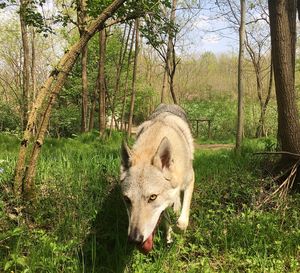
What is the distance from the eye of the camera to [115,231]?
455cm

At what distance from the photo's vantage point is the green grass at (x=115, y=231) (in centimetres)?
396

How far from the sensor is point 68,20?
549 centimetres

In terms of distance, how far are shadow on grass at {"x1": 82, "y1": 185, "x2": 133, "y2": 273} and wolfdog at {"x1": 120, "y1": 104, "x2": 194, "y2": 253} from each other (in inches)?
26.1

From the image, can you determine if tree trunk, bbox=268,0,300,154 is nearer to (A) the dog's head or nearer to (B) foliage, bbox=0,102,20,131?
(A) the dog's head

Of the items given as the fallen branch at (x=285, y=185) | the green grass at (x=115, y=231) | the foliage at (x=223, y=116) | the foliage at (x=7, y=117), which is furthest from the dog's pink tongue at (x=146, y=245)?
the foliage at (x=7, y=117)

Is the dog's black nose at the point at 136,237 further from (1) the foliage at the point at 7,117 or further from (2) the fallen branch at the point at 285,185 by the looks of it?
(1) the foliage at the point at 7,117

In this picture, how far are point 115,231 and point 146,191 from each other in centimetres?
123

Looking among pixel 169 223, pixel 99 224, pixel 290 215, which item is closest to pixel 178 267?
pixel 169 223

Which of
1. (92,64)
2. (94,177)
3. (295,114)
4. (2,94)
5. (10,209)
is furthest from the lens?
(2,94)

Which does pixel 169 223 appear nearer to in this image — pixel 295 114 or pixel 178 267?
pixel 178 267

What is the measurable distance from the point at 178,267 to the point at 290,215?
189 cm

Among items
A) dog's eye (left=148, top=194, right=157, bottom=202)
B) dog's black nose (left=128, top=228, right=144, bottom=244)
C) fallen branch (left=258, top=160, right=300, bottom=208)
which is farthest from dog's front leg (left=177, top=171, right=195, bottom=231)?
dog's black nose (left=128, top=228, right=144, bottom=244)

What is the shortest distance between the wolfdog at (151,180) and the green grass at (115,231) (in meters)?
0.48

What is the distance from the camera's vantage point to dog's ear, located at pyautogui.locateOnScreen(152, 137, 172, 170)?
3.80 m
